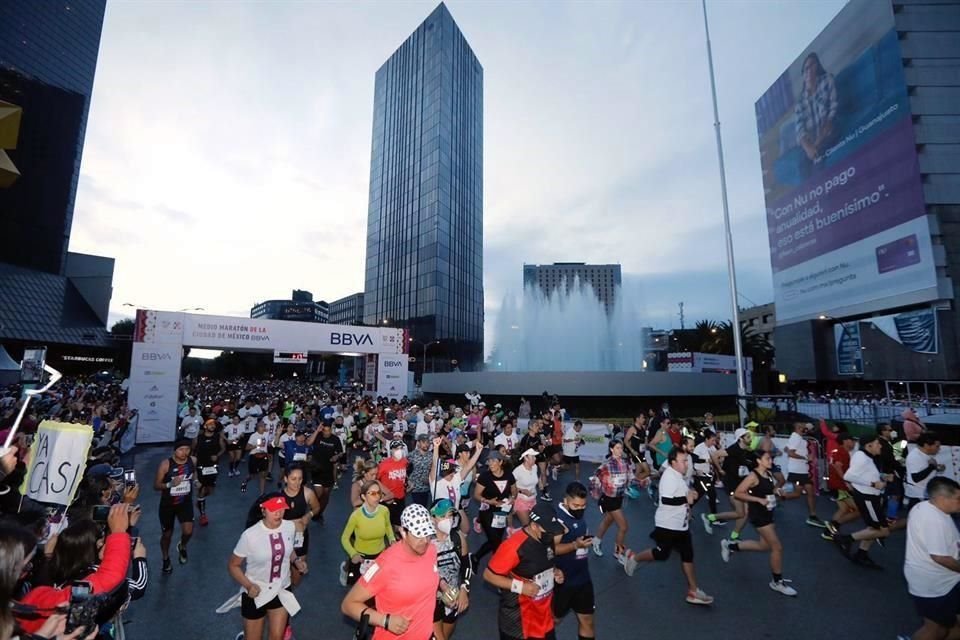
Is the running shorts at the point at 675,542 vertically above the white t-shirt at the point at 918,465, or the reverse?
the white t-shirt at the point at 918,465

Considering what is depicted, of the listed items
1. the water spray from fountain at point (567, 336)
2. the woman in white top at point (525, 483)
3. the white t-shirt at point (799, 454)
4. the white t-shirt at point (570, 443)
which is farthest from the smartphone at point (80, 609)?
the water spray from fountain at point (567, 336)

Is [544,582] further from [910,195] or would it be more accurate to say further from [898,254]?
[910,195]

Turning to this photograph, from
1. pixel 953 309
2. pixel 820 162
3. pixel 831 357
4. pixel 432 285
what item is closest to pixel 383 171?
pixel 432 285

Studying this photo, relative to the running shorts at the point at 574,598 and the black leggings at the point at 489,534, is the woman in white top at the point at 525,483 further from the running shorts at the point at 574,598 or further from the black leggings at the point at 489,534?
the running shorts at the point at 574,598

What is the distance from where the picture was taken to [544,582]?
3.99 metres

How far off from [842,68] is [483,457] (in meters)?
54.9

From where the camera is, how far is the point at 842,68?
4350 centimetres

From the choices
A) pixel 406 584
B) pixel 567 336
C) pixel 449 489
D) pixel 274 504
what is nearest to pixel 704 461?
pixel 449 489

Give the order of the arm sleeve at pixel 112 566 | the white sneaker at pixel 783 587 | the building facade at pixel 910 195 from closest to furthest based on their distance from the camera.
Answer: the arm sleeve at pixel 112 566
the white sneaker at pixel 783 587
the building facade at pixel 910 195

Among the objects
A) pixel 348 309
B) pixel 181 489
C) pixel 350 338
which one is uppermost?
pixel 348 309

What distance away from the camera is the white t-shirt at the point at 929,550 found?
420cm

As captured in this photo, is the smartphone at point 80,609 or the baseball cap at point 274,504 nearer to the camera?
the smartphone at point 80,609

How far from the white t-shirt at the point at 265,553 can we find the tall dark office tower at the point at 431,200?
2438 inches

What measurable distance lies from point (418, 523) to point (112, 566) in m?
2.34
